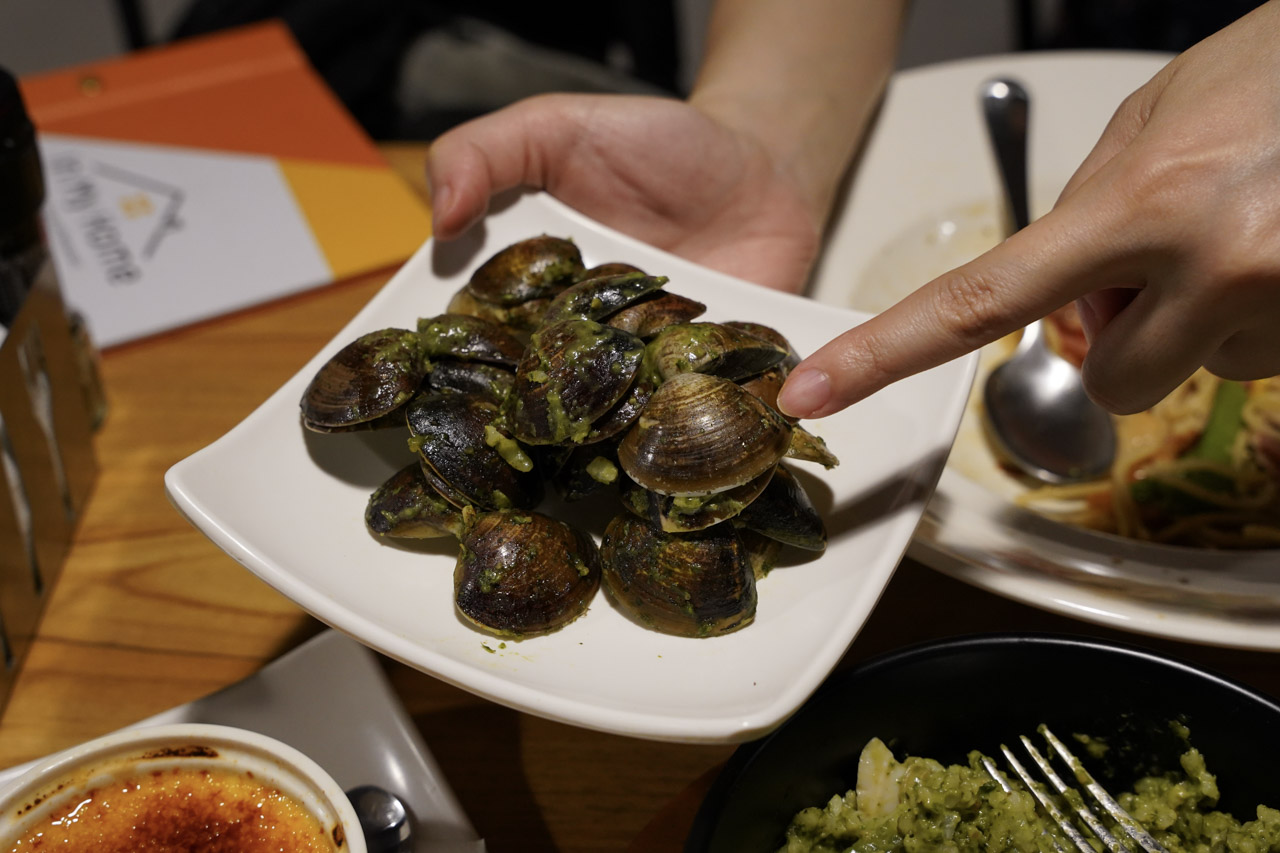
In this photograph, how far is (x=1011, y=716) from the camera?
1152mm

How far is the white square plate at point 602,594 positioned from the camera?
101 cm

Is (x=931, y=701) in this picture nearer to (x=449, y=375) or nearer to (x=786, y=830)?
(x=786, y=830)

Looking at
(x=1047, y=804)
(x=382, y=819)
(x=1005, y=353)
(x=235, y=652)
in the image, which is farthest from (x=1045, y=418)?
(x=235, y=652)

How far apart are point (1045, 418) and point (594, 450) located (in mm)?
1011

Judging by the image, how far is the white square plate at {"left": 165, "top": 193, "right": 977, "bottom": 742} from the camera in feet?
3.31

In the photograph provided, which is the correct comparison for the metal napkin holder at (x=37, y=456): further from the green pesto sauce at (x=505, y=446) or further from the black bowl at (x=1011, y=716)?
the black bowl at (x=1011, y=716)

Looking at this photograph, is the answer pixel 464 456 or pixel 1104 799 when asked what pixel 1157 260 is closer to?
pixel 1104 799

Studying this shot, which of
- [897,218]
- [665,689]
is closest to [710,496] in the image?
[665,689]

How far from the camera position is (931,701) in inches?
44.5

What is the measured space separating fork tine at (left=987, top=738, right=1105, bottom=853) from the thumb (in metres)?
1.03

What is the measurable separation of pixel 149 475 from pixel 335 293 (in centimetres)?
57

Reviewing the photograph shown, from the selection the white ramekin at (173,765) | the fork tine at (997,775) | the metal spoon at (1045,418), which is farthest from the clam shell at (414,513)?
the metal spoon at (1045,418)

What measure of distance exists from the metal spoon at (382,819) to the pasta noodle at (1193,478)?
1.15m

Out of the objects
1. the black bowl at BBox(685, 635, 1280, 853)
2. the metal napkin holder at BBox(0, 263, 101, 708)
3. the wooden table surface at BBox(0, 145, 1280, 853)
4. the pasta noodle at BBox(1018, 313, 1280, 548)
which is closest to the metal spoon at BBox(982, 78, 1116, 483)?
the pasta noodle at BBox(1018, 313, 1280, 548)
